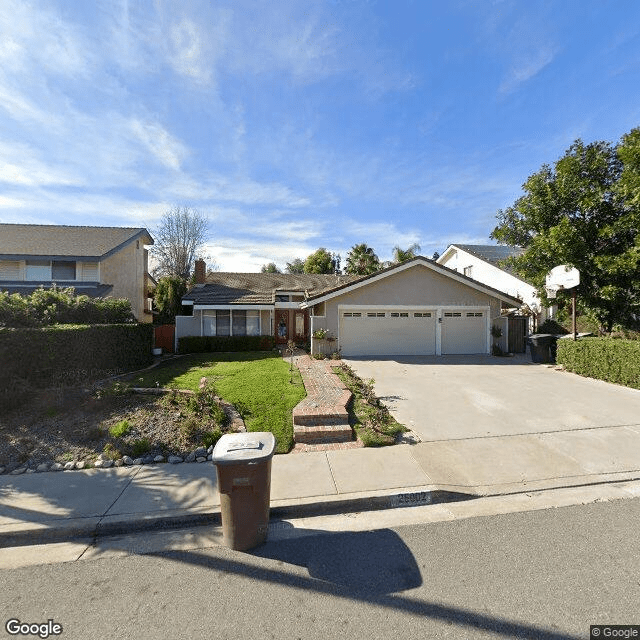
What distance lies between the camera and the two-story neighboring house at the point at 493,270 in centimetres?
2159

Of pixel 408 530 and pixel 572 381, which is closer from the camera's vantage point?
pixel 408 530

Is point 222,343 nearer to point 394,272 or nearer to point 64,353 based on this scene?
point 64,353

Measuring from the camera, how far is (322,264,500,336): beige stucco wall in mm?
14922

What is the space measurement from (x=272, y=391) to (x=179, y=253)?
3059cm

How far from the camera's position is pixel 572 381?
10344 millimetres

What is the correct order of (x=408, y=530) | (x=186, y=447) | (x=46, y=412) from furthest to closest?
(x=46, y=412), (x=186, y=447), (x=408, y=530)

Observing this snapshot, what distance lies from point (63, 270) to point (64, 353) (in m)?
11.8

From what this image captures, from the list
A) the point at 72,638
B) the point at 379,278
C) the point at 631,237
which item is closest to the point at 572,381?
the point at 631,237

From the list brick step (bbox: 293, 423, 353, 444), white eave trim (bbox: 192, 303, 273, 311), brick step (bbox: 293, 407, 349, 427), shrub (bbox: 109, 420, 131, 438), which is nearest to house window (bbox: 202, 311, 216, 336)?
white eave trim (bbox: 192, 303, 273, 311)

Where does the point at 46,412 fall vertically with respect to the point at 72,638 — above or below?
above

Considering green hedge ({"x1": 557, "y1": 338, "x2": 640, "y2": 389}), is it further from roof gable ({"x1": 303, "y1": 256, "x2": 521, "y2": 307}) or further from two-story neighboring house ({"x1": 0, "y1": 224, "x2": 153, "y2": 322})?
two-story neighboring house ({"x1": 0, "y1": 224, "x2": 153, "y2": 322})

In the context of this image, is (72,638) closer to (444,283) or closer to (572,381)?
(572,381)

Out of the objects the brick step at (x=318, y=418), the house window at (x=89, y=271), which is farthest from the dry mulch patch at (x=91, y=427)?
the house window at (x=89, y=271)

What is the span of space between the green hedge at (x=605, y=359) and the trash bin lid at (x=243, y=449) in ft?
36.3
